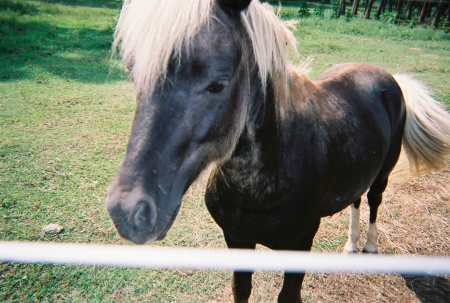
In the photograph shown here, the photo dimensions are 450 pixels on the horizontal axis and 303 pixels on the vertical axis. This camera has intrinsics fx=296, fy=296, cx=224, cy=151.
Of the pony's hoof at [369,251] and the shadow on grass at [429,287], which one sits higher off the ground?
the shadow on grass at [429,287]

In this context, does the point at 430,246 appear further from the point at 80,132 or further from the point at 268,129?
the point at 80,132

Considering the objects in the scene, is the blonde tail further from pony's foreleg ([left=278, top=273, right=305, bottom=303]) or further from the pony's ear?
the pony's ear

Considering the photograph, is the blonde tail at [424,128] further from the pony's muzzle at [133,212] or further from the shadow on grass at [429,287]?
the pony's muzzle at [133,212]

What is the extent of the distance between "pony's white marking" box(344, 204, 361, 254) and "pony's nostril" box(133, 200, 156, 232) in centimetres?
260

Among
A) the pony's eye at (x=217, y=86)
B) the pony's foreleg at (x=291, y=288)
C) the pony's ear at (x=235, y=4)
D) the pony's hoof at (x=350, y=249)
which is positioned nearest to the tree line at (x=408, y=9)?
the pony's hoof at (x=350, y=249)

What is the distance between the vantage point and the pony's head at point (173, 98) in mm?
1104

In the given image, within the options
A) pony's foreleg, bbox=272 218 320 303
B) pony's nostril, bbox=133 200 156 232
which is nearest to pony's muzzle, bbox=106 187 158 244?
pony's nostril, bbox=133 200 156 232

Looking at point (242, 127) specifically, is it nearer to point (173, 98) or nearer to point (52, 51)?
point (173, 98)

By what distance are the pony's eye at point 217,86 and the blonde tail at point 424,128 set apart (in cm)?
263

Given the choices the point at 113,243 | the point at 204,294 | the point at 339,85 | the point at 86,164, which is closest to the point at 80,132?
the point at 86,164

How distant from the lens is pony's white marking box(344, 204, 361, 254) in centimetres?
312

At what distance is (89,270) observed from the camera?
2760 millimetres

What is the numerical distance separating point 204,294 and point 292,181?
4.97 ft

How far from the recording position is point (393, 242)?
10.8ft
